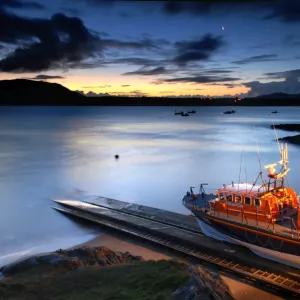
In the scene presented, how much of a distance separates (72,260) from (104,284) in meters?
2.06

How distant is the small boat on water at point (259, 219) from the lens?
13477 mm

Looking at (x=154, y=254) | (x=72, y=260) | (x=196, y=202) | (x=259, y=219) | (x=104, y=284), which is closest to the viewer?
(x=104, y=284)

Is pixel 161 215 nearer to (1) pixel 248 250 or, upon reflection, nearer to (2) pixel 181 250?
(2) pixel 181 250

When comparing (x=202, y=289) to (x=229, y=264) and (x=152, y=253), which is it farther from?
(x=152, y=253)

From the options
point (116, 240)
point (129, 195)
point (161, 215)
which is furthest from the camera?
point (129, 195)

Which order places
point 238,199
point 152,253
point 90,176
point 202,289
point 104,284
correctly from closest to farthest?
point 202,289 < point 104,284 < point 238,199 < point 152,253 < point 90,176

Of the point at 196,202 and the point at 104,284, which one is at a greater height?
the point at 196,202

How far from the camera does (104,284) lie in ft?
37.6

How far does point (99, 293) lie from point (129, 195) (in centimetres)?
1548

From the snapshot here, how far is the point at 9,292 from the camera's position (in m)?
11.0

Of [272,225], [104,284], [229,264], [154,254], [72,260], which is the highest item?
[272,225]

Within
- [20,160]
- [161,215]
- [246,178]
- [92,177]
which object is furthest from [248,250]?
[20,160]

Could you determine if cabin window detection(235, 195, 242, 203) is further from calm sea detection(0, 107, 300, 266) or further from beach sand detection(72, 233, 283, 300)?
calm sea detection(0, 107, 300, 266)

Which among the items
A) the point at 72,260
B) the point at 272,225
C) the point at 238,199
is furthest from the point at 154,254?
the point at 272,225
